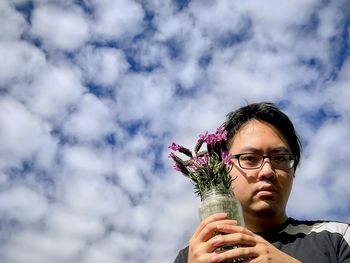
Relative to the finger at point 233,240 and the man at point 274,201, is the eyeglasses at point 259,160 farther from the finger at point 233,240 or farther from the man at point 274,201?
the finger at point 233,240

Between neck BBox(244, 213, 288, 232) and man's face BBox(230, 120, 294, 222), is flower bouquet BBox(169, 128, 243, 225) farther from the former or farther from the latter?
neck BBox(244, 213, 288, 232)

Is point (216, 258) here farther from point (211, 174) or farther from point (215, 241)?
point (211, 174)

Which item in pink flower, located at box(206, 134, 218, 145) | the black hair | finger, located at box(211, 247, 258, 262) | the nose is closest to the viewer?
finger, located at box(211, 247, 258, 262)

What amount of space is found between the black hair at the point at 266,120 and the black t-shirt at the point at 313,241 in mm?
728

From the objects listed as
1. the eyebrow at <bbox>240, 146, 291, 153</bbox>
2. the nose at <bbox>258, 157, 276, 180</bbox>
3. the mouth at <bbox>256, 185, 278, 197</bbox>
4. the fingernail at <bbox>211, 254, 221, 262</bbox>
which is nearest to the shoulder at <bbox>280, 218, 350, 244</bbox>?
the mouth at <bbox>256, 185, 278, 197</bbox>

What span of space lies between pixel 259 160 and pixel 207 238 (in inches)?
54.4

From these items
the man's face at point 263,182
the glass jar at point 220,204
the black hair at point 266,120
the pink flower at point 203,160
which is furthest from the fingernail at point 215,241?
the black hair at point 266,120

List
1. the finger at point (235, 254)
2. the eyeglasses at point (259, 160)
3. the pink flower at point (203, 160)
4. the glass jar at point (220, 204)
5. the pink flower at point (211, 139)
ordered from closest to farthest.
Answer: the finger at point (235, 254) → the glass jar at point (220, 204) → the pink flower at point (203, 160) → the pink flower at point (211, 139) → the eyeglasses at point (259, 160)

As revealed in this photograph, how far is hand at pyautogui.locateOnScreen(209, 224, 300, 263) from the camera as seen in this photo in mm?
1986

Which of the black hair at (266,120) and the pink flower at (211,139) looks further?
the black hair at (266,120)

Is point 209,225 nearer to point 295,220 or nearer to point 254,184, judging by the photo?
point 254,184

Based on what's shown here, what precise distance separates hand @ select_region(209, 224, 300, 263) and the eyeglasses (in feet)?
4.19

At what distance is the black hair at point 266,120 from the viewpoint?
3.90 m

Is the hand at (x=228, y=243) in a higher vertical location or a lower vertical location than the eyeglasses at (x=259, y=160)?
lower
